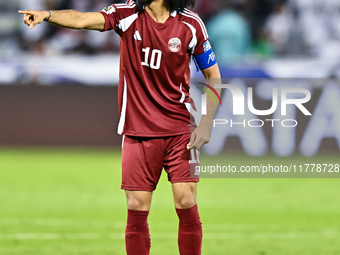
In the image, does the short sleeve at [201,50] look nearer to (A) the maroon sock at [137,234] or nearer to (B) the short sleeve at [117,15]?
(B) the short sleeve at [117,15]

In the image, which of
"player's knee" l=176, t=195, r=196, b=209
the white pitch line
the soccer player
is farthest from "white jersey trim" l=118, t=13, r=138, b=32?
the white pitch line

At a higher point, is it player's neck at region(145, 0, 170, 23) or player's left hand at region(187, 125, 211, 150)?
player's neck at region(145, 0, 170, 23)

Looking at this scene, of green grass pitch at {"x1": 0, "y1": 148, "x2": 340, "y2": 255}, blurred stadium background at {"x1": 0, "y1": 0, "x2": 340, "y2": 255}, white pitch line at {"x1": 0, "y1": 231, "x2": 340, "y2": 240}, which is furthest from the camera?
blurred stadium background at {"x1": 0, "y1": 0, "x2": 340, "y2": 255}

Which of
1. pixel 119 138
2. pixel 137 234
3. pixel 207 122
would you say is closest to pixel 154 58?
pixel 207 122

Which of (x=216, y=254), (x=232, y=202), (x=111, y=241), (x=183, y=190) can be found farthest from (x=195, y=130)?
(x=232, y=202)

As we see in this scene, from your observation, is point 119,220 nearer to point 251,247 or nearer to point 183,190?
point 251,247

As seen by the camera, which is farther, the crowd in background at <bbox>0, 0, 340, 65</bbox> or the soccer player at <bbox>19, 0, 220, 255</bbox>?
the crowd in background at <bbox>0, 0, 340, 65</bbox>

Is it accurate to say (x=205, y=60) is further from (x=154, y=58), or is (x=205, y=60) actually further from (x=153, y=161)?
(x=153, y=161)

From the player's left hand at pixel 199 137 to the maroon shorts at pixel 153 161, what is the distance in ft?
0.19

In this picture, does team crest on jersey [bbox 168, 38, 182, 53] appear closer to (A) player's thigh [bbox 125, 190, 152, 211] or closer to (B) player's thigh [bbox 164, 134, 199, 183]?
(B) player's thigh [bbox 164, 134, 199, 183]

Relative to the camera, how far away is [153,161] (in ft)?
13.4

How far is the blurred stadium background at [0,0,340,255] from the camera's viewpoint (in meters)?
6.22

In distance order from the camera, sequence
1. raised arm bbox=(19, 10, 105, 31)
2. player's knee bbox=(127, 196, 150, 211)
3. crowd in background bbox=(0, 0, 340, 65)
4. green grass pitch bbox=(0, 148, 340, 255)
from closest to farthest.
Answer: raised arm bbox=(19, 10, 105, 31) < player's knee bbox=(127, 196, 150, 211) < green grass pitch bbox=(0, 148, 340, 255) < crowd in background bbox=(0, 0, 340, 65)

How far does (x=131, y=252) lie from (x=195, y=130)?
92 cm
